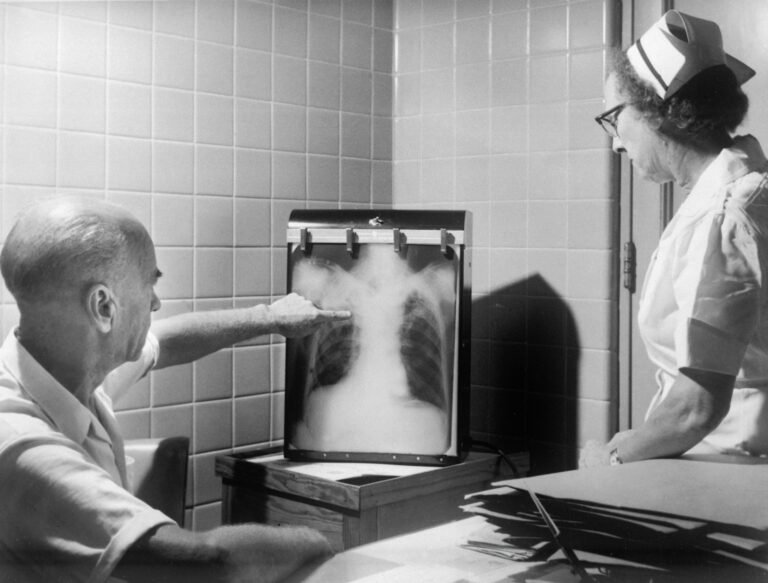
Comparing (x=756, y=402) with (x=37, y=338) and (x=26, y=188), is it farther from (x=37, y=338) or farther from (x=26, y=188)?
(x=26, y=188)

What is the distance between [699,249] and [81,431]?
3.01 ft

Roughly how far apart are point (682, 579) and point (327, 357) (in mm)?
1295

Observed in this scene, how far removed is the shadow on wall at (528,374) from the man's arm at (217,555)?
1.44 m

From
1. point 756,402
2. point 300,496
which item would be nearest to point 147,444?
point 300,496

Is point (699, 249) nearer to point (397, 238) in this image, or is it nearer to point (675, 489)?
point (675, 489)

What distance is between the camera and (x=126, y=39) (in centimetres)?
210

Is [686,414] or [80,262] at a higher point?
[80,262]

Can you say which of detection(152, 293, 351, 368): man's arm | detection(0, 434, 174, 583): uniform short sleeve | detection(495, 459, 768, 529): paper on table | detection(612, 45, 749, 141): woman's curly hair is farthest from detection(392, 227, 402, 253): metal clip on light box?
detection(0, 434, 174, 583): uniform short sleeve

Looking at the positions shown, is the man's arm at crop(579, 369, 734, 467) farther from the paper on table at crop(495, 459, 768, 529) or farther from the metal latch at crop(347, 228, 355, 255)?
the metal latch at crop(347, 228, 355, 255)

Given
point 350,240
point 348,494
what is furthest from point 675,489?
point 350,240

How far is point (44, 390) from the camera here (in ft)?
3.63

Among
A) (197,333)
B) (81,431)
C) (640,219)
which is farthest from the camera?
(640,219)

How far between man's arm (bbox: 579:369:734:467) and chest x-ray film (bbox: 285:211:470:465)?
0.74 meters

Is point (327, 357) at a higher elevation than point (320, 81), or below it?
below
